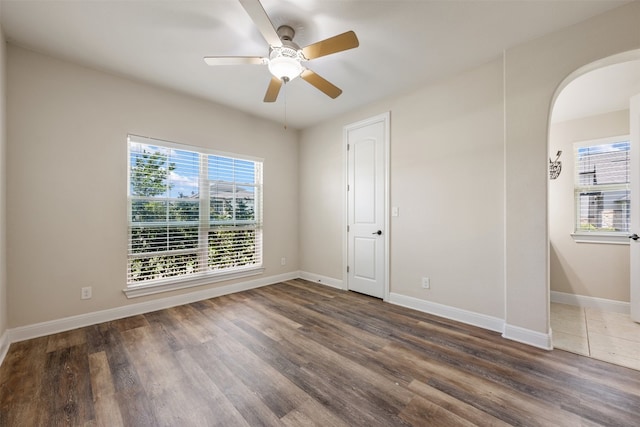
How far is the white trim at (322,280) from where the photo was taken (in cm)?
416

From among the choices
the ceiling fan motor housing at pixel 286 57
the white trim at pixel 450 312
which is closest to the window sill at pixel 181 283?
the white trim at pixel 450 312

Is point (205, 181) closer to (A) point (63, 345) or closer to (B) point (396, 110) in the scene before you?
(A) point (63, 345)

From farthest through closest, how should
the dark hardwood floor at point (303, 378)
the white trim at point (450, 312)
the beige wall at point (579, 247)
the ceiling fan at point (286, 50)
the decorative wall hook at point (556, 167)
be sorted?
the decorative wall hook at point (556, 167), the beige wall at point (579, 247), the white trim at point (450, 312), the ceiling fan at point (286, 50), the dark hardwood floor at point (303, 378)

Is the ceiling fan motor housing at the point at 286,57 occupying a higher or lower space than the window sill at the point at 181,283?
higher

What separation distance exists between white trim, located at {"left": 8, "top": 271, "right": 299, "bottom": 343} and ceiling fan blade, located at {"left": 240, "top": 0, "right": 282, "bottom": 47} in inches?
126

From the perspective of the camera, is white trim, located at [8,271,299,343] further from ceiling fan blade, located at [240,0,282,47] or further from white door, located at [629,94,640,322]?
white door, located at [629,94,640,322]

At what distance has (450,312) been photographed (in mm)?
2918

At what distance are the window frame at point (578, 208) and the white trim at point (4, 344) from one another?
6.27 meters

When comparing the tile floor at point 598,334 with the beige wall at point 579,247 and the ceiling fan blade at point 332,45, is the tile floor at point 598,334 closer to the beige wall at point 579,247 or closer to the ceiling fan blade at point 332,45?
the beige wall at point 579,247

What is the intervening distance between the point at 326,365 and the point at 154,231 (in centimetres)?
262

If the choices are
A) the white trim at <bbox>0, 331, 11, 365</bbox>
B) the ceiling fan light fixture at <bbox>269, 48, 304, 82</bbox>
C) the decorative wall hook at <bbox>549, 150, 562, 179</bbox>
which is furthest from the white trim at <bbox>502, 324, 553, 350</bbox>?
the white trim at <bbox>0, 331, 11, 365</bbox>

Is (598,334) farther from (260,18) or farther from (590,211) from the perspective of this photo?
(260,18)

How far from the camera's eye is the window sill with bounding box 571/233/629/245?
313 cm

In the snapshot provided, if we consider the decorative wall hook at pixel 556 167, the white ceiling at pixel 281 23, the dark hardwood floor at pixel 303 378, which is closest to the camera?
the dark hardwood floor at pixel 303 378
